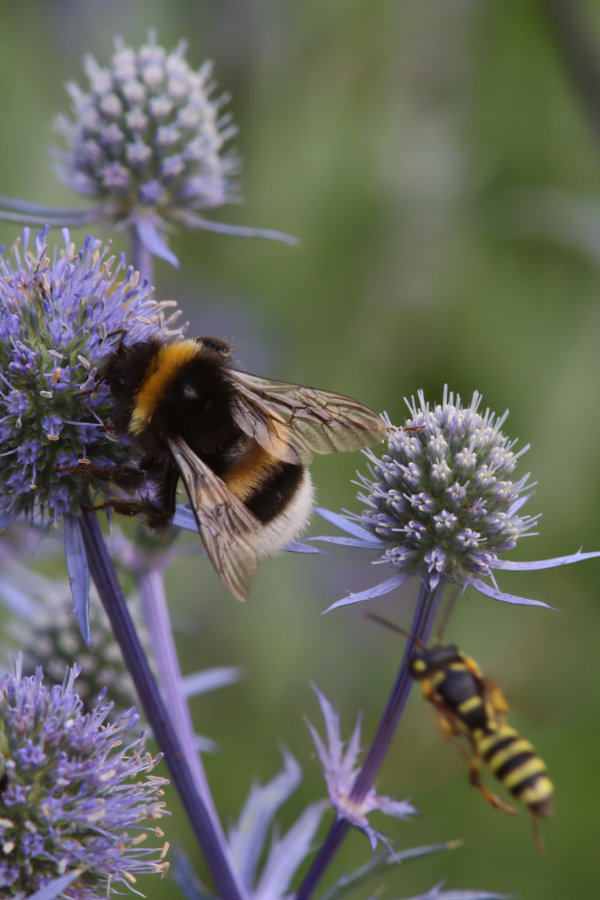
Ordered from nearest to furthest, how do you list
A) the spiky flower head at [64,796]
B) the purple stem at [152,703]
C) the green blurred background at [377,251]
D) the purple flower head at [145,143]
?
the spiky flower head at [64,796], the purple stem at [152,703], the purple flower head at [145,143], the green blurred background at [377,251]

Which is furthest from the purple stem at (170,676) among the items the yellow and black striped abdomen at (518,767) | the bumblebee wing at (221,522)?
the yellow and black striped abdomen at (518,767)

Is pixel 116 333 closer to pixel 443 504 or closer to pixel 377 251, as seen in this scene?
pixel 443 504

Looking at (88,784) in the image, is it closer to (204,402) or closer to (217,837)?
(217,837)

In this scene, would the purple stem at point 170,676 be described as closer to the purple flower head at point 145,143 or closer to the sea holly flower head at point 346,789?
the sea holly flower head at point 346,789

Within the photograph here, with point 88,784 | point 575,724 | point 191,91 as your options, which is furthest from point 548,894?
point 191,91

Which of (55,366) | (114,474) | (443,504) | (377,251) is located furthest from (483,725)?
(377,251)

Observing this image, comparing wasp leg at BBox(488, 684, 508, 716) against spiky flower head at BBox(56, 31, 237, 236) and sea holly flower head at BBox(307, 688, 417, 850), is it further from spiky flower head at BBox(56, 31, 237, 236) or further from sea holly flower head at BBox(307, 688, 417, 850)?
spiky flower head at BBox(56, 31, 237, 236)
